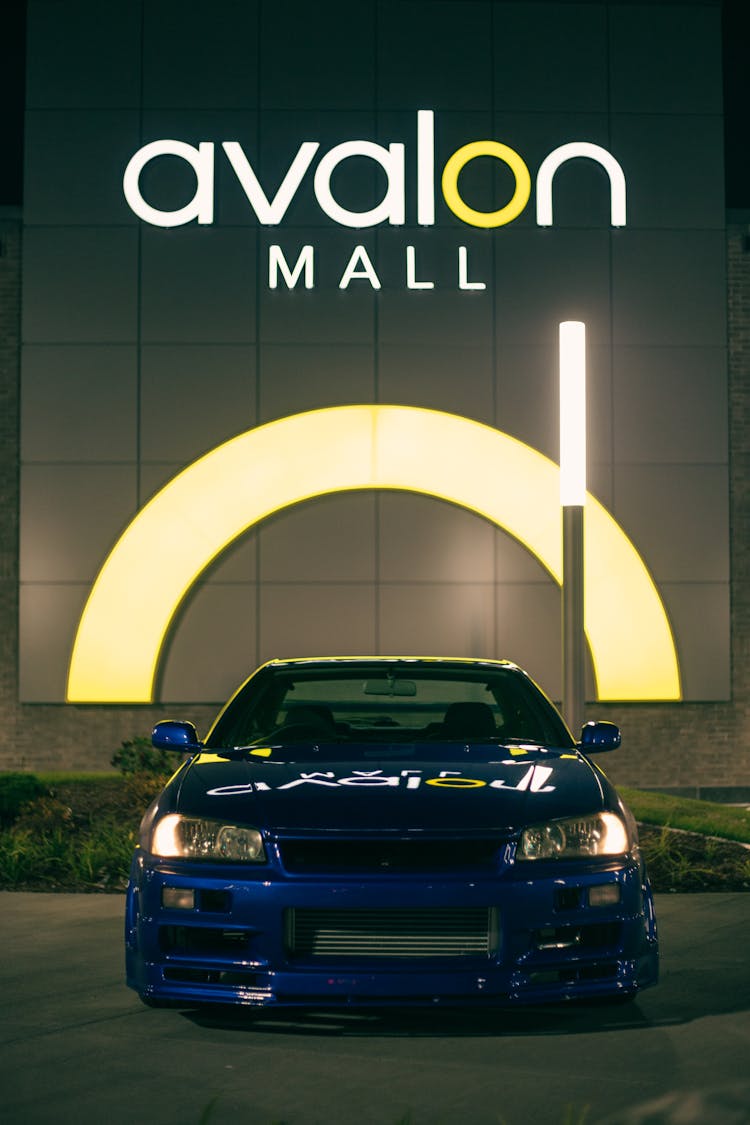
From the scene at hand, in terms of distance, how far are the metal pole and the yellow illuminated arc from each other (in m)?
6.74

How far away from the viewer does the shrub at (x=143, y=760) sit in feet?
48.3

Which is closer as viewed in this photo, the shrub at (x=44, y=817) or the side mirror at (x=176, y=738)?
the side mirror at (x=176, y=738)

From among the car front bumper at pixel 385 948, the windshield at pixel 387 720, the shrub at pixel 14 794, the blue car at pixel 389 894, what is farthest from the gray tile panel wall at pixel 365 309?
the car front bumper at pixel 385 948

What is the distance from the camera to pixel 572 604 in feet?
41.0

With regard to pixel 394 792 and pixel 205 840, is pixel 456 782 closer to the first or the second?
pixel 394 792

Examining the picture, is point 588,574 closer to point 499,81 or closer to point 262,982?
point 499,81

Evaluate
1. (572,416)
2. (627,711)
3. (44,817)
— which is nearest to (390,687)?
(572,416)

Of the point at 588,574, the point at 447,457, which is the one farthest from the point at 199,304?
the point at 588,574

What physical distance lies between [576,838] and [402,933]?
30.8 inches

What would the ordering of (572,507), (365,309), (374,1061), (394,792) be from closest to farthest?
1. (374,1061)
2. (394,792)
3. (572,507)
4. (365,309)

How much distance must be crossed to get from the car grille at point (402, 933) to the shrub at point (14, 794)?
309 inches

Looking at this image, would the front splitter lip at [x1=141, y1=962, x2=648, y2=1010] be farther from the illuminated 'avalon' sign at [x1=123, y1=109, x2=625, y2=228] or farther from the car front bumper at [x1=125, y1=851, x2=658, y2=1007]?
the illuminated 'avalon' sign at [x1=123, y1=109, x2=625, y2=228]

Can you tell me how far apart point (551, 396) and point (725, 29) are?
5.78 meters

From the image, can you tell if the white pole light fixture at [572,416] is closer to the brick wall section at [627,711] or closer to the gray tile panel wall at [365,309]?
the gray tile panel wall at [365,309]
